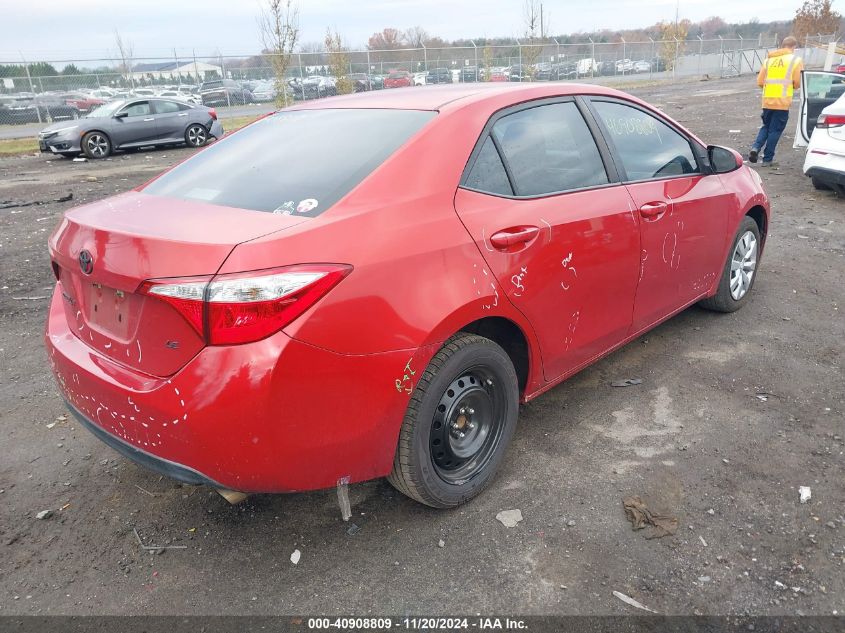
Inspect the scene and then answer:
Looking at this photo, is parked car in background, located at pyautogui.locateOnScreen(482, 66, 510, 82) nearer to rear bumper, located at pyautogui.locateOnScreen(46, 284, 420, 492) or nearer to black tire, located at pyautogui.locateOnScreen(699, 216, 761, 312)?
black tire, located at pyautogui.locateOnScreen(699, 216, 761, 312)

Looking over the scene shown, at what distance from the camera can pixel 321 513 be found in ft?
9.32

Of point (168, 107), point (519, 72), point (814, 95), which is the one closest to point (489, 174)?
point (814, 95)

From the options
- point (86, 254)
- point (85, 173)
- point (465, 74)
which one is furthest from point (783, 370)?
point (465, 74)

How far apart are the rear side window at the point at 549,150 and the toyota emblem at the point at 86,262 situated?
68.3 inches

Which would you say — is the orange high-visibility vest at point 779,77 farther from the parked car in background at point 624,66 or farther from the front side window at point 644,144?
the parked car in background at point 624,66

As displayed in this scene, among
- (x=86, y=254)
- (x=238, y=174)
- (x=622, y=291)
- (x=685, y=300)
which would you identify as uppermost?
(x=238, y=174)

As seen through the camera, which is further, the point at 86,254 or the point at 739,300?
the point at 739,300

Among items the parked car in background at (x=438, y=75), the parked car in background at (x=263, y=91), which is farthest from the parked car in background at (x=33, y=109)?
the parked car in background at (x=438, y=75)

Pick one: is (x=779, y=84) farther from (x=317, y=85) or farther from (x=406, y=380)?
(x=317, y=85)

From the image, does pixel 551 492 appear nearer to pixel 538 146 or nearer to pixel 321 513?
pixel 321 513

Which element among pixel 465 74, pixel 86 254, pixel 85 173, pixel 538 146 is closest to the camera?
pixel 86 254

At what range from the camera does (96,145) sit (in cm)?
1567

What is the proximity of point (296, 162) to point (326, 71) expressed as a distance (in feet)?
89.8

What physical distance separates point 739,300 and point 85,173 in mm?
12986
